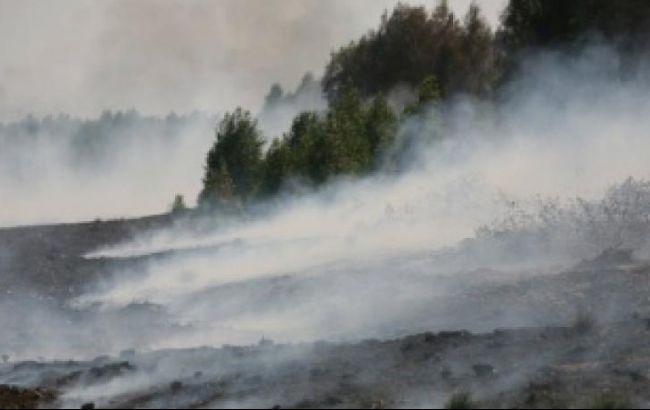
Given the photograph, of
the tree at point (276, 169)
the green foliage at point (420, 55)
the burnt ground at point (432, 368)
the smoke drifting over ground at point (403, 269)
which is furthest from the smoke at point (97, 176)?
the burnt ground at point (432, 368)

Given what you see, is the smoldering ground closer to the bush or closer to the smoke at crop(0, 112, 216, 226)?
the bush

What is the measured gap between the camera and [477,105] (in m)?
43.6

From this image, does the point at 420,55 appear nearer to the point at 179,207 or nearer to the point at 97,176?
the point at 179,207

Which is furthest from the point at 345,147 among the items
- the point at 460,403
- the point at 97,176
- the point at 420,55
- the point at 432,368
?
the point at 97,176

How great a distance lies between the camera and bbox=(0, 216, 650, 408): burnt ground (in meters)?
11.1

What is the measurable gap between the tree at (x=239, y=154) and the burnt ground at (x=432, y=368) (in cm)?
2695

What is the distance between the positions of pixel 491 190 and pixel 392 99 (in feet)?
83.1

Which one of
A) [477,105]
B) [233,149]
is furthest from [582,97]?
[233,149]

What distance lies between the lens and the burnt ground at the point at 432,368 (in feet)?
36.3

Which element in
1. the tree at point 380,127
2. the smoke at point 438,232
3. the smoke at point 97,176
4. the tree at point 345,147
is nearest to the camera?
the smoke at point 438,232

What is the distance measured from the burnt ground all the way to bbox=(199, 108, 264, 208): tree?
88.4ft

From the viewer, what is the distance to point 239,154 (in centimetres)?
4434

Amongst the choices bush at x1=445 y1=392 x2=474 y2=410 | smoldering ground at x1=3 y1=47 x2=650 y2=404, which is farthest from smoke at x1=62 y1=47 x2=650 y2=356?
bush at x1=445 y1=392 x2=474 y2=410

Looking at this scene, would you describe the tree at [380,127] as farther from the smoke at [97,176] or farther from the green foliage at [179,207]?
the smoke at [97,176]
